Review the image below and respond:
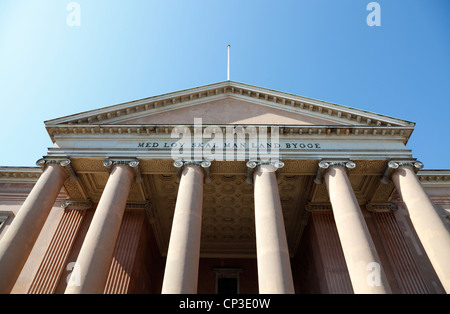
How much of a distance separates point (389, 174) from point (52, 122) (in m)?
19.8

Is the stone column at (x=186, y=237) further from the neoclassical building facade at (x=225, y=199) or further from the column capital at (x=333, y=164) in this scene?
the column capital at (x=333, y=164)

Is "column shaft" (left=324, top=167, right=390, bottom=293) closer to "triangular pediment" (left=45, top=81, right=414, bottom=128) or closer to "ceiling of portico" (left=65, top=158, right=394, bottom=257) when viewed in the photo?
"ceiling of portico" (left=65, top=158, right=394, bottom=257)

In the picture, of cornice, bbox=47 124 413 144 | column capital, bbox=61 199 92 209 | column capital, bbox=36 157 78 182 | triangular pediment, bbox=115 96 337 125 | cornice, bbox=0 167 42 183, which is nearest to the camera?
column capital, bbox=36 157 78 182

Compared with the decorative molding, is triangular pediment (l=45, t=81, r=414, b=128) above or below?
above

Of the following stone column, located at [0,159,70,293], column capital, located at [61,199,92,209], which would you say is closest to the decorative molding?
column capital, located at [61,199,92,209]

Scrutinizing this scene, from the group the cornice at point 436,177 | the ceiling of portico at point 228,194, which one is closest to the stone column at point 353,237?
the ceiling of portico at point 228,194

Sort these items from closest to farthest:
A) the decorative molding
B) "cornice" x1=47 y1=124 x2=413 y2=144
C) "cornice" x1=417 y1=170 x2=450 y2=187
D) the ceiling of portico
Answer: the ceiling of portico
"cornice" x1=47 y1=124 x2=413 y2=144
the decorative molding
"cornice" x1=417 y1=170 x2=450 y2=187

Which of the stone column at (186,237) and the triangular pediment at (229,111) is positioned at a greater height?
the triangular pediment at (229,111)

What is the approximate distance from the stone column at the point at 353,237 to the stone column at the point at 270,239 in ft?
8.85

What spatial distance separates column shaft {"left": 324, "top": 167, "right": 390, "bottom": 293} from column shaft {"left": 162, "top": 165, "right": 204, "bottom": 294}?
6.42 m

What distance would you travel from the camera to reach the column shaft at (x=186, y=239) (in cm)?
1175

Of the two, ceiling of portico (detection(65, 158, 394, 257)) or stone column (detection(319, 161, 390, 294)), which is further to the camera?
ceiling of portico (detection(65, 158, 394, 257))

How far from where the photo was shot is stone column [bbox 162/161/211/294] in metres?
11.8
